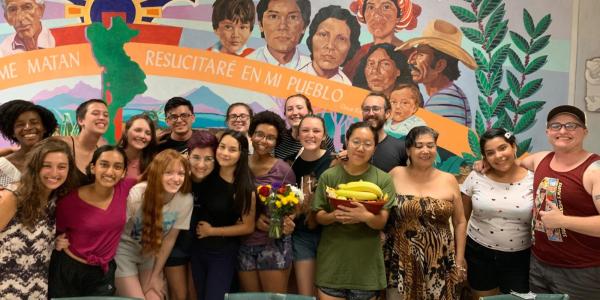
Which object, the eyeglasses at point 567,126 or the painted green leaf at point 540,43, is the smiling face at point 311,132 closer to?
the eyeglasses at point 567,126

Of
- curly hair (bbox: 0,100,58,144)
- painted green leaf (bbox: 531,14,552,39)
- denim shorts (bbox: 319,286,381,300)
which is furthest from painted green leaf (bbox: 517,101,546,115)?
curly hair (bbox: 0,100,58,144)

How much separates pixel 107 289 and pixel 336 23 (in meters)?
2.95

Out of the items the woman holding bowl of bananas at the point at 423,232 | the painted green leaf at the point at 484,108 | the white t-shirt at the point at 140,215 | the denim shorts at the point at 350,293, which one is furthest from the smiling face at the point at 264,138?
the painted green leaf at the point at 484,108

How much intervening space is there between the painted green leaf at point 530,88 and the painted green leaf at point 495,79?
0.77ft

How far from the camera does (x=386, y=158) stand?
11.2ft

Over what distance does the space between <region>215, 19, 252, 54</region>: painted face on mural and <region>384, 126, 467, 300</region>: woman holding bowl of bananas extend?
2.08 metres

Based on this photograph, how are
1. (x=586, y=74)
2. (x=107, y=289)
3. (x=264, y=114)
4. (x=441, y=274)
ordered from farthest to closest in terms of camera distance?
(x=586, y=74) < (x=264, y=114) < (x=441, y=274) < (x=107, y=289)

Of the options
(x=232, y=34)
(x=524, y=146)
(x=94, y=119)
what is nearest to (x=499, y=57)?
(x=524, y=146)

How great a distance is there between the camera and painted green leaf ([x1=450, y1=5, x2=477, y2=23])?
4.44m

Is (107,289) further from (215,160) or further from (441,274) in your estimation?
(441,274)

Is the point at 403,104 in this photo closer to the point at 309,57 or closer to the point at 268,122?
the point at 309,57

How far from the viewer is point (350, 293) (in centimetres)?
290

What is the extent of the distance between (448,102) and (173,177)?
272cm

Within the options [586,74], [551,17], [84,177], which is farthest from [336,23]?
[84,177]
